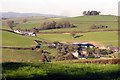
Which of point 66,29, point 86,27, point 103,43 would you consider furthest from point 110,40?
point 66,29

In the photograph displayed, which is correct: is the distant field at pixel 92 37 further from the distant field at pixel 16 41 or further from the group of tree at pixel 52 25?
the group of tree at pixel 52 25

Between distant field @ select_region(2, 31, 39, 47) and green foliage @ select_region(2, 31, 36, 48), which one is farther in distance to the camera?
distant field @ select_region(2, 31, 39, 47)

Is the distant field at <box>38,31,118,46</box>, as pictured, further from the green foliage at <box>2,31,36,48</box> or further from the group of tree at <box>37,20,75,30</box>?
the group of tree at <box>37,20,75,30</box>

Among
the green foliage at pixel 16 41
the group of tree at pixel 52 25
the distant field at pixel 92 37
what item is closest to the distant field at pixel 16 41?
the green foliage at pixel 16 41

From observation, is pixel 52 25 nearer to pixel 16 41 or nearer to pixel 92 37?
pixel 92 37

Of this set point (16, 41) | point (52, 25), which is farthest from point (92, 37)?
point (16, 41)

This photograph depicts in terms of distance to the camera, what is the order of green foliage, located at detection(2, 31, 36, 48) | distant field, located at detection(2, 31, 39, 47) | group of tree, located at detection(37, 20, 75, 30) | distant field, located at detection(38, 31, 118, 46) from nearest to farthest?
green foliage, located at detection(2, 31, 36, 48) → distant field, located at detection(2, 31, 39, 47) → distant field, located at detection(38, 31, 118, 46) → group of tree, located at detection(37, 20, 75, 30)

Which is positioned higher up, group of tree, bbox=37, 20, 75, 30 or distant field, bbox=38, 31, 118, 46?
group of tree, bbox=37, 20, 75, 30

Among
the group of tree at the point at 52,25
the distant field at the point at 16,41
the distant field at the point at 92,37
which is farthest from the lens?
the group of tree at the point at 52,25

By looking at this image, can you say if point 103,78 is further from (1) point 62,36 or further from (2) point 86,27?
(2) point 86,27

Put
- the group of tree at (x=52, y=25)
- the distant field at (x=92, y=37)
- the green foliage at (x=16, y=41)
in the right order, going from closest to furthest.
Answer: the green foliage at (x=16, y=41) → the distant field at (x=92, y=37) → the group of tree at (x=52, y=25)

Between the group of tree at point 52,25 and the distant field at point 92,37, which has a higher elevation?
the group of tree at point 52,25

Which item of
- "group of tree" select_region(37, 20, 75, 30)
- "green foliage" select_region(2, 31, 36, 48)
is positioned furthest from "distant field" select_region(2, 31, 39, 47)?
"group of tree" select_region(37, 20, 75, 30)

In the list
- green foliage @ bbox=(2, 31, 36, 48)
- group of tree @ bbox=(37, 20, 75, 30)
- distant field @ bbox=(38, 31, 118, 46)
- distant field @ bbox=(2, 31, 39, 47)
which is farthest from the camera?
group of tree @ bbox=(37, 20, 75, 30)
